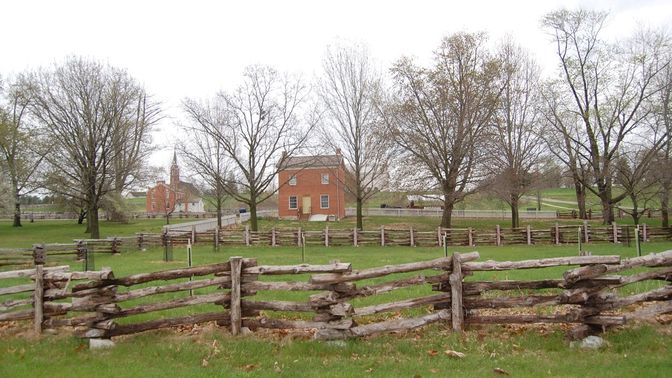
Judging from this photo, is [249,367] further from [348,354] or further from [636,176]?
[636,176]

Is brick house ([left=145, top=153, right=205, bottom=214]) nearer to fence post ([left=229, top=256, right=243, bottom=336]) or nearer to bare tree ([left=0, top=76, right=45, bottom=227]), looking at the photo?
bare tree ([left=0, top=76, right=45, bottom=227])

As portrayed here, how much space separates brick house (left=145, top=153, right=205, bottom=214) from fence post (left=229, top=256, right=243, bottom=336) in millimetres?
35188

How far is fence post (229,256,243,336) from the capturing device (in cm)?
723

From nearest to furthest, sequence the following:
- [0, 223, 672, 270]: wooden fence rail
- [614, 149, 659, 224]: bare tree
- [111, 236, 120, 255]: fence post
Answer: [111, 236, 120, 255]: fence post < [0, 223, 672, 270]: wooden fence rail < [614, 149, 659, 224]: bare tree

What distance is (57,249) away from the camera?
21.3 m

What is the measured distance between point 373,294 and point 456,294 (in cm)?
128

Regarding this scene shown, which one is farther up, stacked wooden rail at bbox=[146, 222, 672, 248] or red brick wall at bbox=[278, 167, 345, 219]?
red brick wall at bbox=[278, 167, 345, 219]

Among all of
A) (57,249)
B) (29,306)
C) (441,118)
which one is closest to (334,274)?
(29,306)

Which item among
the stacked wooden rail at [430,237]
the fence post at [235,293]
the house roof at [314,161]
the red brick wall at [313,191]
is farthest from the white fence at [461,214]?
the fence post at [235,293]

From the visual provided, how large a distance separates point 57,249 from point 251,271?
18374 mm

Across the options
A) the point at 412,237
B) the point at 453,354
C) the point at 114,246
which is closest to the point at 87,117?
the point at 114,246

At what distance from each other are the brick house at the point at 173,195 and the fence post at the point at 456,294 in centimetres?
3687

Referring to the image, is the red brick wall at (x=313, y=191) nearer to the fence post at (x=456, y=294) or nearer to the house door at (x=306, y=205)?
the house door at (x=306, y=205)

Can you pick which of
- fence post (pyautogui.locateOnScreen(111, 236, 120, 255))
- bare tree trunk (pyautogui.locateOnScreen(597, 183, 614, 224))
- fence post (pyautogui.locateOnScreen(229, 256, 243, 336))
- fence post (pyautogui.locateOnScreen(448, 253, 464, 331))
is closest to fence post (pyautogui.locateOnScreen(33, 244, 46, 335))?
fence post (pyautogui.locateOnScreen(229, 256, 243, 336))
